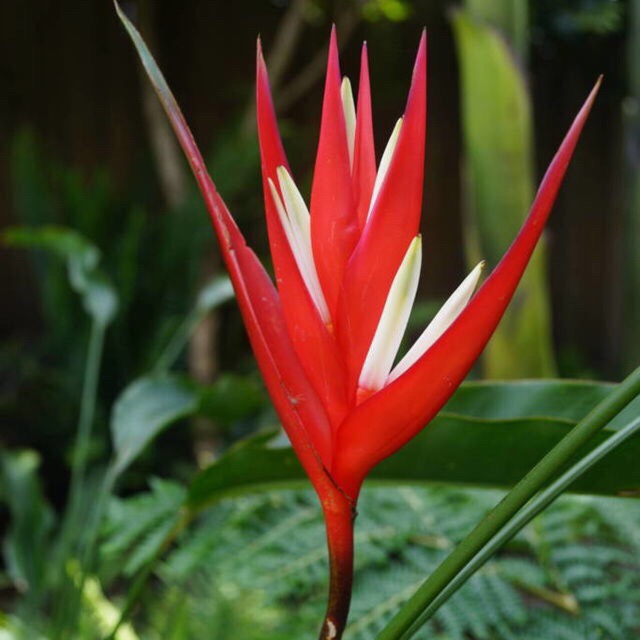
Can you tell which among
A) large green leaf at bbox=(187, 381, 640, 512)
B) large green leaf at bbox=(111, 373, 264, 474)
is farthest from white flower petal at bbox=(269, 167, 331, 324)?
large green leaf at bbox=(111, 373, 264, 474)

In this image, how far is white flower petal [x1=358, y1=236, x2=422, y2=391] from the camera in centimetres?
32

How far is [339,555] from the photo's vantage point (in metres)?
0.31

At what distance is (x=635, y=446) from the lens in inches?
15.0

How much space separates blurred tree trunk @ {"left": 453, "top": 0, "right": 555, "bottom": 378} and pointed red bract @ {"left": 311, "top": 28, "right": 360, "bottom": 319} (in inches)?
30.3

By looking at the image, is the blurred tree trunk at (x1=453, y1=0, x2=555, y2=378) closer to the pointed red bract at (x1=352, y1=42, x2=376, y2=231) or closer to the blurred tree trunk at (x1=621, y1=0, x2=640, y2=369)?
the blurred tree trunk at (x1=621, y1=0, x2=640, y2=369)

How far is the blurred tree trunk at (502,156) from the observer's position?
106cm

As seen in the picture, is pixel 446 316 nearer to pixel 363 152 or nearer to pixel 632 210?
pixel 363 152

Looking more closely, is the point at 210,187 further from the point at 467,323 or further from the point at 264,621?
the point at 264,621

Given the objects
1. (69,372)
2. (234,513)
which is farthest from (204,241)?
(234,513)

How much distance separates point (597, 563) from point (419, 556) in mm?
149

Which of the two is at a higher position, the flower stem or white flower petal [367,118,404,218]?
white flower petal [367,118,404,218]

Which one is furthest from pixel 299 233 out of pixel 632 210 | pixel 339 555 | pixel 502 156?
pixel 632 210

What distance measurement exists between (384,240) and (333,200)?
28 millimetres

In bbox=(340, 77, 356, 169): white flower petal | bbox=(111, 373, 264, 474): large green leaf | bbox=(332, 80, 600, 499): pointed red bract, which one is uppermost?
bbox=(340, 77, 356, 169): white flower petal
